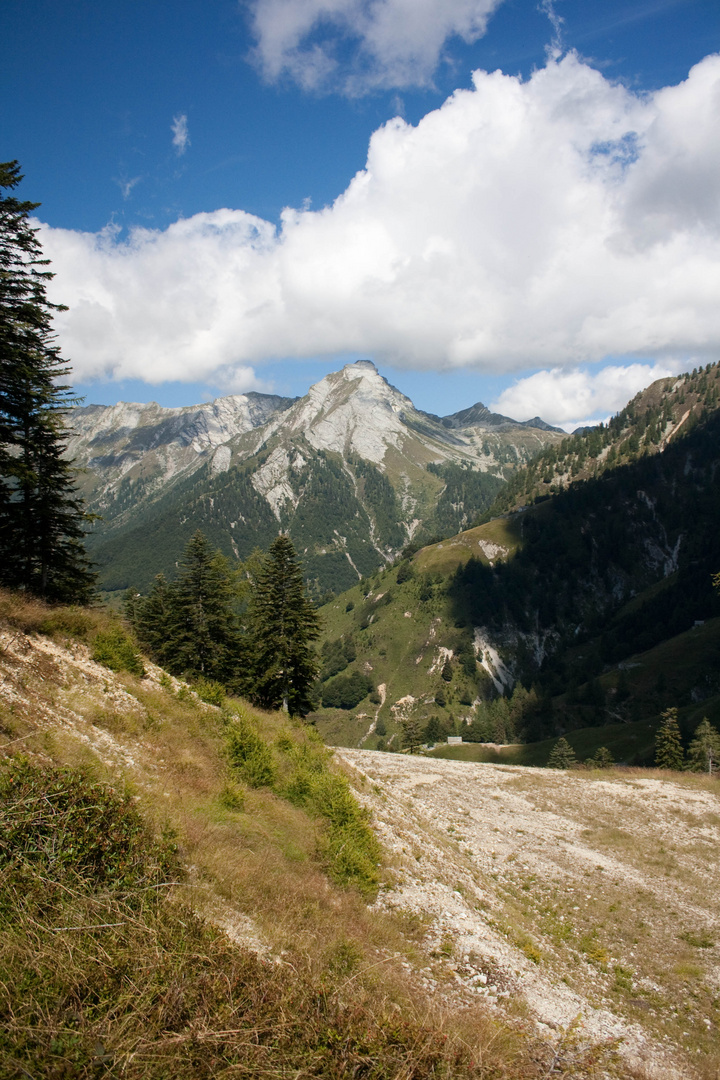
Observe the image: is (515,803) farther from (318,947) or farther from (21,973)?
(21,973)

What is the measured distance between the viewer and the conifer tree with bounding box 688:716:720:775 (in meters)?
57.6

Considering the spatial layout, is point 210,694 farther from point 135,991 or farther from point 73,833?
point 135,991

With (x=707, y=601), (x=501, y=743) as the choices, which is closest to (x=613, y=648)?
(x=707, y=601)

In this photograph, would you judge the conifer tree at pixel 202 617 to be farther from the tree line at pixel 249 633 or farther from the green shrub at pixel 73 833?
the green shrub at pixel 73 833

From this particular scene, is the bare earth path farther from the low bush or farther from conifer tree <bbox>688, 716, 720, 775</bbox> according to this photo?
conifer tree <bbox>688, 716, 720, 775</bbox>

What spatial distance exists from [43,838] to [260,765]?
10.4m

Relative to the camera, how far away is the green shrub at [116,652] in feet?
59.4

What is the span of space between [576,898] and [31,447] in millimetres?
30000

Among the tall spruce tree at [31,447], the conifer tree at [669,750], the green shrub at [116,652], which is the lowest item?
the conifer tree at [669,750]

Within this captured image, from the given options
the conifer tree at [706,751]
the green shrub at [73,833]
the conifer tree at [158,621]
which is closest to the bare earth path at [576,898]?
the green shrub at [73,833]

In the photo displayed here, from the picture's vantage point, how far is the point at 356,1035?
533 cm

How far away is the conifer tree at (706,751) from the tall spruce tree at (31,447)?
2662 inches

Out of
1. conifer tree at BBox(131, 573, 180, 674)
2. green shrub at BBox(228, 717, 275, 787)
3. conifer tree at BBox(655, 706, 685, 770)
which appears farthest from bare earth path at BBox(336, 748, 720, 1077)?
conifer tree at BBox(655, 706, 685, 770)

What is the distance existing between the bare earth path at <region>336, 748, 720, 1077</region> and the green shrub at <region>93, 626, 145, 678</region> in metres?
10.5
